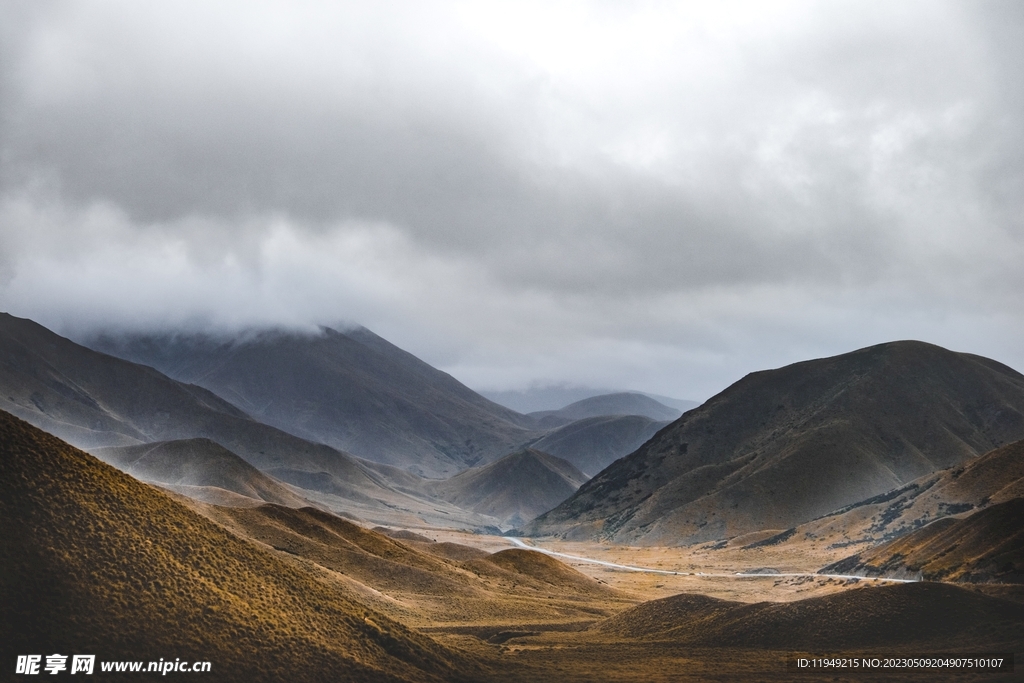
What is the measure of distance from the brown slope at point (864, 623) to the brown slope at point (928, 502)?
193ft

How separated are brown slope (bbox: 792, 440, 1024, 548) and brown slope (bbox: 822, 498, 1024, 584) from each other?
26029mm

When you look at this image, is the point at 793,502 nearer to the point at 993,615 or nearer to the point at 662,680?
the point at 993,615

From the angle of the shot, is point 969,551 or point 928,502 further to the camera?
point 928,502

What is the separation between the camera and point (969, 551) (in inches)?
2685

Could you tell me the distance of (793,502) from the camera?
176375 millimetres

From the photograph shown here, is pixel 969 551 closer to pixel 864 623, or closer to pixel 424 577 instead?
pixel 864 623

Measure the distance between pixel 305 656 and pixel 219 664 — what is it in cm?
400

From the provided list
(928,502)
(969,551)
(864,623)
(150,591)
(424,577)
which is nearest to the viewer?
(150,591)

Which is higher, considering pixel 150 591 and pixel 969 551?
pixel 969 551

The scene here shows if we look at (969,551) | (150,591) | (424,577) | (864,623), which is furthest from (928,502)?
(150,591)

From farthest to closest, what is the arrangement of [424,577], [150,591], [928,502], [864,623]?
[928,502] < [424,577] < [864,623] < [150,591]

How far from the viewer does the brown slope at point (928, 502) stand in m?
118

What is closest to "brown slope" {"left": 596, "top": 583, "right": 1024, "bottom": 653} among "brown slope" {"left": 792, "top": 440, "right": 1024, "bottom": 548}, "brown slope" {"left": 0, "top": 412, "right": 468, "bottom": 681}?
"brown slope" {"left": 0, "top": 412, "right": 468, "bottom": 681}

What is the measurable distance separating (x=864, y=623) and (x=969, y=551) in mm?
21933
